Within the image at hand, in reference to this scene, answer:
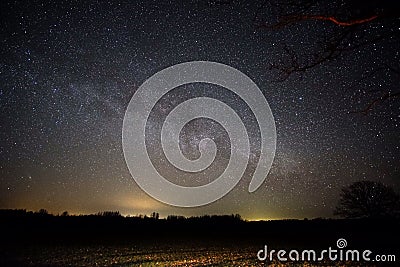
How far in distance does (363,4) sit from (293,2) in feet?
3.82

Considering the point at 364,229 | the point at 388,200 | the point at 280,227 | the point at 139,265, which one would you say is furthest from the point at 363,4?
the point at 388,200

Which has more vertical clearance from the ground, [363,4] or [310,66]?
[363,4]

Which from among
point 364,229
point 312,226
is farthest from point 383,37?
point 312,226

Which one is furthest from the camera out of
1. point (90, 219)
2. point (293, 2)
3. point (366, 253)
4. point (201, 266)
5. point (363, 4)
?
point (90, 219)

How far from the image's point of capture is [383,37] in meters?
5.73

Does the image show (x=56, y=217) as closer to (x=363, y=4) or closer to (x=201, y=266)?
(x=201, y=266)

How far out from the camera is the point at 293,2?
5625 mm

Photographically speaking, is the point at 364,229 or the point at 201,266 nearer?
the point at 201,266

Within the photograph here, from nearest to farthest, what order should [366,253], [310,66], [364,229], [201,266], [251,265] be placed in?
[310,66] < [201,266] < [251,265] < [366,253] < [364,229]

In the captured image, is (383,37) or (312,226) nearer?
(383,37)

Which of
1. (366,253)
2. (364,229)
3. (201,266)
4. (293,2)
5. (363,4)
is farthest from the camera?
(364,229)

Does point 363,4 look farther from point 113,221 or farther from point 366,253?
point 113,221

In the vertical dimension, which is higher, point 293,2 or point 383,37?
point 293,2

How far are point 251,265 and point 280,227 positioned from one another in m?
25.6
